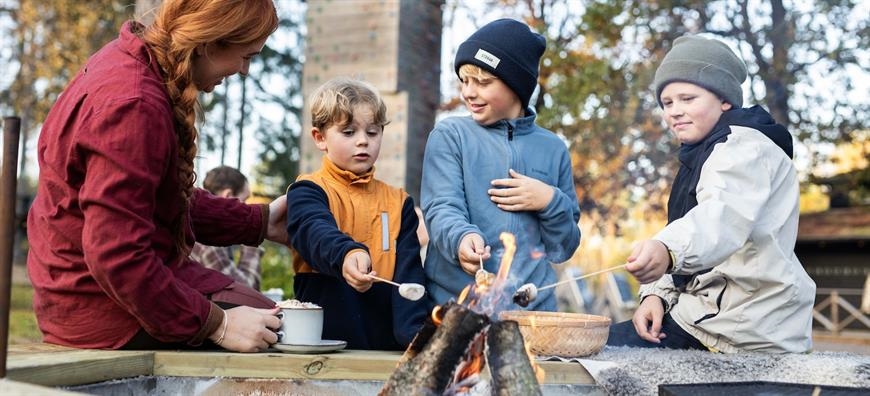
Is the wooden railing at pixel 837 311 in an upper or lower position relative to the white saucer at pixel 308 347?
lower

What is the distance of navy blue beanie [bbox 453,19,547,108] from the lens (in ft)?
11.1

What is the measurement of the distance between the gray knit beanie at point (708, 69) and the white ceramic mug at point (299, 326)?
1.79 meters

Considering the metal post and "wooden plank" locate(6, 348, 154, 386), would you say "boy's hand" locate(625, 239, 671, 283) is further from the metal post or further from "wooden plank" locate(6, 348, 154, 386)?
the metal post

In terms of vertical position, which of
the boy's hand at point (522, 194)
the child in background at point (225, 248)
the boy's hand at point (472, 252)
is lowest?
the child in background at point (225, 248)

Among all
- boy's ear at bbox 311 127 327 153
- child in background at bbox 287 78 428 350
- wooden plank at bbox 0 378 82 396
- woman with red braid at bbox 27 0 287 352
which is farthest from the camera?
boy's ear at bbox 311 127 327 153

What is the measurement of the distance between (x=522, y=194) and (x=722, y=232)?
2.39 feet

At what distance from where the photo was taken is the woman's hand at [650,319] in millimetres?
3426

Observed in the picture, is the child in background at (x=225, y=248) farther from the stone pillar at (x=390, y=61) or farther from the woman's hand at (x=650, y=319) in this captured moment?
the woman's hand at (x=650, y=319)

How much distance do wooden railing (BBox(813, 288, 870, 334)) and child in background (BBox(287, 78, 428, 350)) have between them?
14685 millimetres

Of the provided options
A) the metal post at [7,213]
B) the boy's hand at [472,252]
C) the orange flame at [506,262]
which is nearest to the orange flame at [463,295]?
the orange flame at [506,262]

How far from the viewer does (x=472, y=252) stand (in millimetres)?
2865

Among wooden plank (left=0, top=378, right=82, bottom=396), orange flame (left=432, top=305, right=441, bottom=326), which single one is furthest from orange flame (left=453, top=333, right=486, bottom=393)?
wooden plank (left=0, top=378, right=82, bottom=396)

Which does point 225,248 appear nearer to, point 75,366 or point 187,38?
point 187,38

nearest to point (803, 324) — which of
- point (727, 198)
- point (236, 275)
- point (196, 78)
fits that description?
point (727, 198)
